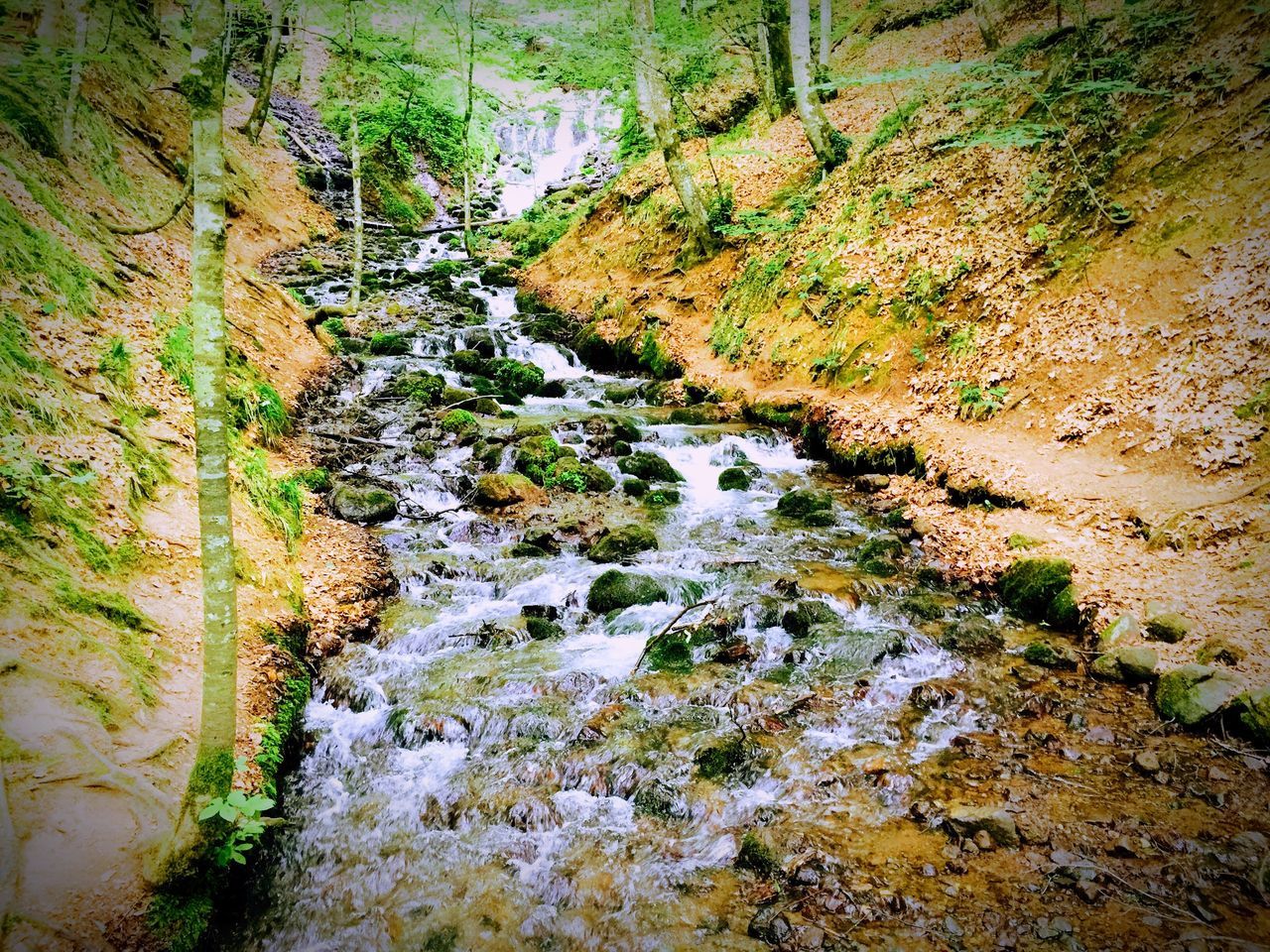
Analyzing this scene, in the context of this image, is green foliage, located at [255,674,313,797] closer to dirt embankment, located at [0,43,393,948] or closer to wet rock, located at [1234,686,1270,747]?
dirt embankment, located at [0,43,393,948]

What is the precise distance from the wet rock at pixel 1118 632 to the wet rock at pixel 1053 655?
10.4 inches

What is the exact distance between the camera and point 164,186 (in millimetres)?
14117

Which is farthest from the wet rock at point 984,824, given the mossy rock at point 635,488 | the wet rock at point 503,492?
the wet rock at point 503,492

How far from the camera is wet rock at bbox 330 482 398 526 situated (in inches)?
345

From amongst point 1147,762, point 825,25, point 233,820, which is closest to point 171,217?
point 233,820

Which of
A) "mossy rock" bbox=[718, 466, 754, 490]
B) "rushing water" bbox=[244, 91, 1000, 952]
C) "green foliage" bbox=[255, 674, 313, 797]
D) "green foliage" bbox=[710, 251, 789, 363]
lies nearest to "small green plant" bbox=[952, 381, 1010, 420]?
"rushing water" bbox=[244, 91, 1000, 952]

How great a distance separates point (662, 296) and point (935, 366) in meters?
8.38

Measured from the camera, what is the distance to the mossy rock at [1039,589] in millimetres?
6462

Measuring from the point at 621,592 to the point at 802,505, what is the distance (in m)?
3.69

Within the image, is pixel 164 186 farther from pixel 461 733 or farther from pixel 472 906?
pixel 472 906

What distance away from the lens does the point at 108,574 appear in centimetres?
499

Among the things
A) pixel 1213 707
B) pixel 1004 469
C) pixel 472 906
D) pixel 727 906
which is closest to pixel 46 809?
pixel 472 906

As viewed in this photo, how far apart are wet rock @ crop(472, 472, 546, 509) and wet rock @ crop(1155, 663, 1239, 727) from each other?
24.9ft

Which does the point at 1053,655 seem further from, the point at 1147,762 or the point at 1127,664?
the point at 1147,762
